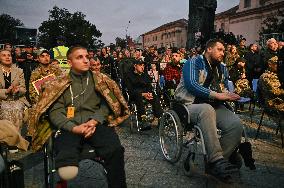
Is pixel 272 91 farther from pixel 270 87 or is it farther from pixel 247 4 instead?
pixel 247 4

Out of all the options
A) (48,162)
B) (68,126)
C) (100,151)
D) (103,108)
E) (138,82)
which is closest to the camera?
(100,151)

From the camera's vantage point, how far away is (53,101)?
338 cm

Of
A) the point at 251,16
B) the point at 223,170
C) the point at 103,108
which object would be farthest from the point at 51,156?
the point at 251,16

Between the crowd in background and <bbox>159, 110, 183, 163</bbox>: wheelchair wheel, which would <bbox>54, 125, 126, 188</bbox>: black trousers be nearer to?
<bbox>159, 110, 183, 163</bbox>: wheelchair wheel

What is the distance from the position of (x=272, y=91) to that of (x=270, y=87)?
7 centimetres

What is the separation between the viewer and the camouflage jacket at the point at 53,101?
133 inches

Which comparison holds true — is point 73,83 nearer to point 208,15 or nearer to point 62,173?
point 62,173

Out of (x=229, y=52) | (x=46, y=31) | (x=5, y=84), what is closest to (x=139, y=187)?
(x=5, y=84)

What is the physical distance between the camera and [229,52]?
991cm

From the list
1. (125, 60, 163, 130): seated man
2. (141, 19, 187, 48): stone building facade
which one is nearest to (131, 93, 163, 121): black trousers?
(125, 60, 163, 130): seated man

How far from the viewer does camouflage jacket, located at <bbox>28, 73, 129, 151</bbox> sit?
337cm

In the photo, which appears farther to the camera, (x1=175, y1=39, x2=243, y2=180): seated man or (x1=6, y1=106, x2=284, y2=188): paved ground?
(x1=6, y1=106, x2=284, y2=188): paved ground

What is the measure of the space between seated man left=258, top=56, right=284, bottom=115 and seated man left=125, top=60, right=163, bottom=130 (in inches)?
87.3

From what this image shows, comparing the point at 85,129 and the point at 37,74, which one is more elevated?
the point at 37,74
